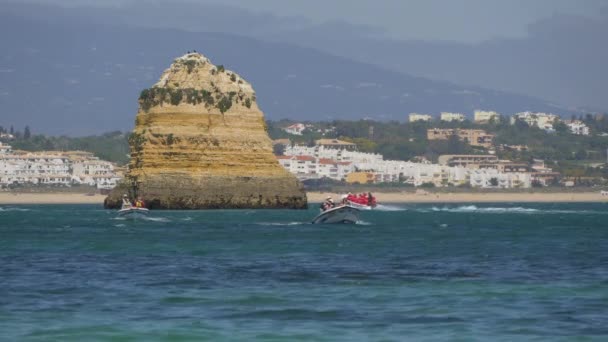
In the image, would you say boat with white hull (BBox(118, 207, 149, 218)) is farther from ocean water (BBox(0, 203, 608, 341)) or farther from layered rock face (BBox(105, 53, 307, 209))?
ocean water (BBox(0, 203, 608, 341))

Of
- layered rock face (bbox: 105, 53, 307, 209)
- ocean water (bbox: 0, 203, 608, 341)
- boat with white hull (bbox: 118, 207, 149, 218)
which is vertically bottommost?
ocean water (bbox: 0, 203, 608, 341)

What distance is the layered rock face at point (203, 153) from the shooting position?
11775cm

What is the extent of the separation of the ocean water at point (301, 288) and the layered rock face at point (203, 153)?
146 ft

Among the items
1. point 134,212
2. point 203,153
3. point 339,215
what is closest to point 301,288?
point 339,215

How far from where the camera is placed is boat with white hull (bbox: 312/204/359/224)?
87.3 metres

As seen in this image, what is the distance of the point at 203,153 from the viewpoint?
119250mm

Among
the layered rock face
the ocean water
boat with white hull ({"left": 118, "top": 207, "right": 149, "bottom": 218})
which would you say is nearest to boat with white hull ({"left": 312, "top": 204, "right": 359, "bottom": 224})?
boat with white hull ({"left": 118, "top": 207, "right": 149, "bottom": 218})

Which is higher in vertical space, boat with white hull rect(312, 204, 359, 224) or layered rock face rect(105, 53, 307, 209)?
layered rock face rect(105, 53, 307, 209)

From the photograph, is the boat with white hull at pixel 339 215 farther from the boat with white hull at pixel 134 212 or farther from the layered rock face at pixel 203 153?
the layered rock face at pixel 203 153

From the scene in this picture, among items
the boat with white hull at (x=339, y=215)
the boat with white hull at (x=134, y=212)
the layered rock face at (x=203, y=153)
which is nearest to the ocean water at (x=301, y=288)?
the boat with white hull at (x=339, y=215)

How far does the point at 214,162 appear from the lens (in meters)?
119

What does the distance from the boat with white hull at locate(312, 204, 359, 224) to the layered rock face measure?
2985 centimetres

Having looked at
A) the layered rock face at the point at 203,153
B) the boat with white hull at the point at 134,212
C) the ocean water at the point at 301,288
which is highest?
the layered rock face at the point at 203,153

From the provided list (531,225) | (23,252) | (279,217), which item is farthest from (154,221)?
(23,252)
